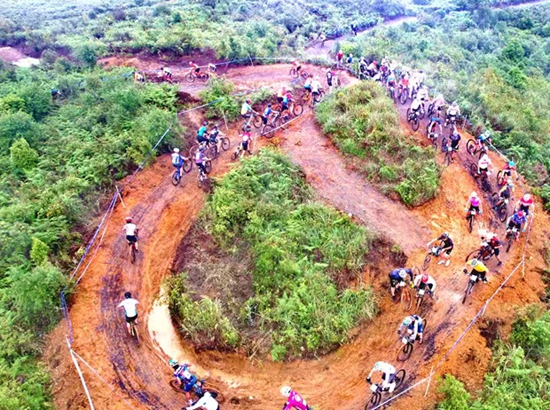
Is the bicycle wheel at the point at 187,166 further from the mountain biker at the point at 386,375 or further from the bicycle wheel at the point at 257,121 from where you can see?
the mountain biker at the point at 386,375

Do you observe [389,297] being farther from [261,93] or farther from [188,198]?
[261,93]

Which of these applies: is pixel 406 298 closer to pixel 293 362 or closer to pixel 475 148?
pixel 293 362

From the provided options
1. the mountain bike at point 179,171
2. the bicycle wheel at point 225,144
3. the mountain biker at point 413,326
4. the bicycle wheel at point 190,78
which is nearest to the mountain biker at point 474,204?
the mountain biker at point 413,326

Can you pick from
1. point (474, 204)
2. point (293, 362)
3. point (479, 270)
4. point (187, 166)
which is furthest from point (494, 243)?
point (187, 166)

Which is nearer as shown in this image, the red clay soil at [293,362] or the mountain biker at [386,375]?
the mountain biker at [386,375]

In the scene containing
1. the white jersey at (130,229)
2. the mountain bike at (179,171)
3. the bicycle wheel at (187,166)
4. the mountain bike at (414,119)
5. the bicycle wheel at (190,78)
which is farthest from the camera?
the bicycle wheel at (190,78)

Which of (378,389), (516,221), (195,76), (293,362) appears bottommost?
(293,362)
